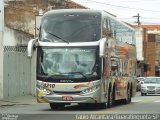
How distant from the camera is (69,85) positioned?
76.3 ft

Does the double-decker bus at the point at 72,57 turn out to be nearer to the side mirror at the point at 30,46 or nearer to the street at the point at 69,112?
the side mirror at the point at 30,46

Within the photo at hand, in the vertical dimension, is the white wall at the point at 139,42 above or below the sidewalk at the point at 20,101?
above

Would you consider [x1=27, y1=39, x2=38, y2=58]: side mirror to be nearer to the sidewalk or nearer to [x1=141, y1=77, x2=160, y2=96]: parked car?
the sidewalk

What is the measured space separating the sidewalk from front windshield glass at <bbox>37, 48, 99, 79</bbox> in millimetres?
7394

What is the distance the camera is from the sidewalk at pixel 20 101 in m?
31.3

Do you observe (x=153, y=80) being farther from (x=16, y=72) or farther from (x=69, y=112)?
(x=69, y=112)

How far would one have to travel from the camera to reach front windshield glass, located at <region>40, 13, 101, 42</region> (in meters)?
23.7

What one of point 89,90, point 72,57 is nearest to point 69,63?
point 72,57

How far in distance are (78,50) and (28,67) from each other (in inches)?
613

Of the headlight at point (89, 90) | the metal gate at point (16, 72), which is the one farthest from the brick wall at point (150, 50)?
the headlight at point (89, 90)

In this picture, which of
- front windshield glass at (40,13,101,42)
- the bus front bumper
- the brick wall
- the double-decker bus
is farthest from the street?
the brick wall

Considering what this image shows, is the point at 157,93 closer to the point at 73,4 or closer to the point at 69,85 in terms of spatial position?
the point at 73,4

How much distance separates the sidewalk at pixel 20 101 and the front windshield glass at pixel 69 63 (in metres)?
7.39

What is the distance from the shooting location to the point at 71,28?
78.5 ft
